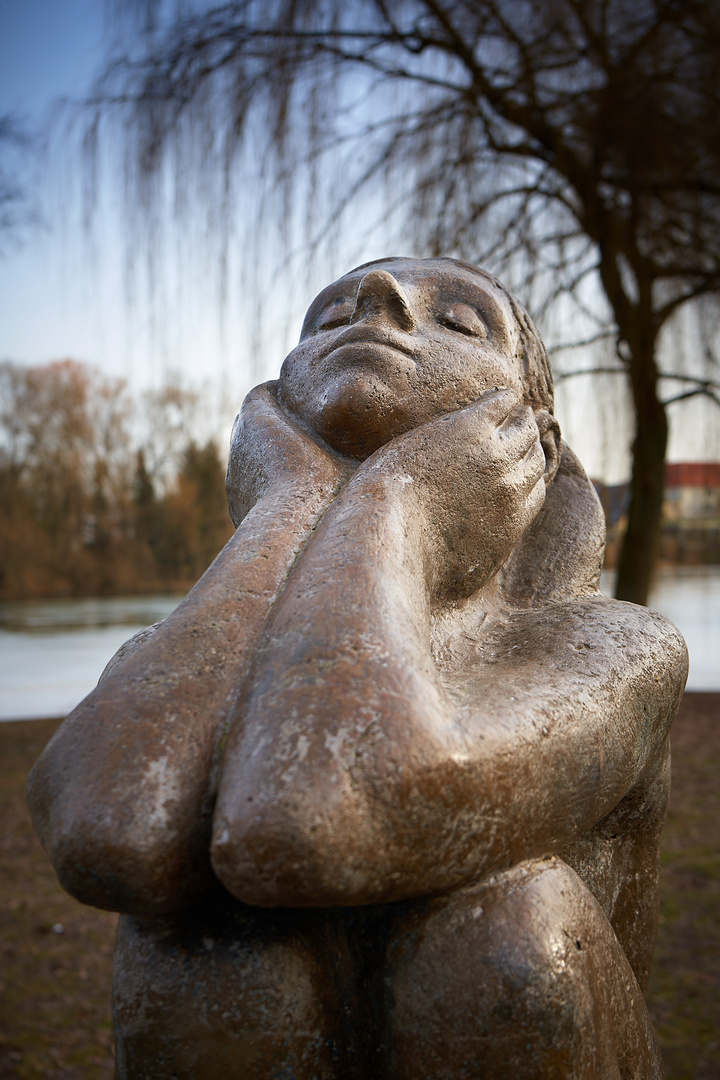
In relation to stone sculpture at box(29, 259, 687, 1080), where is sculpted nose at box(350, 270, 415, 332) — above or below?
above

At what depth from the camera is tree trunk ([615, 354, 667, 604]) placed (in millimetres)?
3650

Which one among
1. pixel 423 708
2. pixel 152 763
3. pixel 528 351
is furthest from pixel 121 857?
pixel 528 351

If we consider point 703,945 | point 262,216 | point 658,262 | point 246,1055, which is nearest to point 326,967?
point 246,1055

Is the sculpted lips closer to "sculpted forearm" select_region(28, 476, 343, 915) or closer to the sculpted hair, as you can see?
the sculpted hair

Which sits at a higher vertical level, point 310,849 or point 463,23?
point 463,23

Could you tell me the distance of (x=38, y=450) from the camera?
5.27 m

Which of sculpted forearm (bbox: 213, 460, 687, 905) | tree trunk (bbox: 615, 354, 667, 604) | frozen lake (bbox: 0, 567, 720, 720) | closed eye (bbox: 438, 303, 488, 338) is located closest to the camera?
sculpted forearm (bbox: 213, 460, 687, 905)

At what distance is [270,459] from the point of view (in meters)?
1.46

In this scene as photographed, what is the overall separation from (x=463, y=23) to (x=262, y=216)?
1377 millimetres

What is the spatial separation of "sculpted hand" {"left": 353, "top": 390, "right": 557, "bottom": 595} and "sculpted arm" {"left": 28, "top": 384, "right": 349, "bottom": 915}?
0.21 metres

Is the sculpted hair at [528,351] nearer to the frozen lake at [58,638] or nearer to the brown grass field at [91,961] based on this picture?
the brown grass field at [91,961]

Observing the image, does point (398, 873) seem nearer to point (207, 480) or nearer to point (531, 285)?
point (531, 285)

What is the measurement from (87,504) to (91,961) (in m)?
3.06

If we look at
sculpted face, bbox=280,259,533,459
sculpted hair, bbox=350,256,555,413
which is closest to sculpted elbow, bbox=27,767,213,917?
sculpted face, bbox=280,259,533,459
